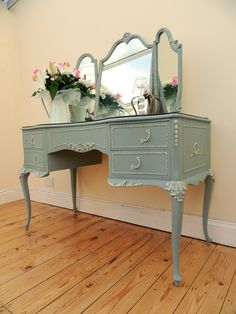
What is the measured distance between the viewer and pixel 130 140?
3.83 ft

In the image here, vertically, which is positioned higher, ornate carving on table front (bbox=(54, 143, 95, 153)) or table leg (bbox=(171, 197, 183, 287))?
ornate carving on table front (bbox=(54, 143, 95, 153))

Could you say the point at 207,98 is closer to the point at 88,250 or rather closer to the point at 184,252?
the point at 184,252

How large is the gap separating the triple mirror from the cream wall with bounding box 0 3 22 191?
1060mm

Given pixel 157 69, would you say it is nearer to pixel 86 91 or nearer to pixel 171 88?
pixel 171 88

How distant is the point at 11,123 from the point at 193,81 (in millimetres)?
2006

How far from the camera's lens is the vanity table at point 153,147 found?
107 cm

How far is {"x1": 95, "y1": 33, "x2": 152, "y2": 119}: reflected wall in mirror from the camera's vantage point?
5.16 ft

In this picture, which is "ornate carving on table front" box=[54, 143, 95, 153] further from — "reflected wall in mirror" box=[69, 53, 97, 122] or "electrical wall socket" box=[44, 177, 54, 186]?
"electrical wall socket" box=[44, 177, 54, 186]

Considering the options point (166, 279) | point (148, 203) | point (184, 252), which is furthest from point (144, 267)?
point (148, 203)

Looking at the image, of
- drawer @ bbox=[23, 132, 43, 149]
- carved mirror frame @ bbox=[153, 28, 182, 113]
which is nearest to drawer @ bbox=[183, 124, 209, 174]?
carved mirror frame @ bbox=[153, 28, 182, 113]

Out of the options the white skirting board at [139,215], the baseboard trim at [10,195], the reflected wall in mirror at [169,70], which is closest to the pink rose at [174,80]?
the reflected wall in mirror at [169,70]

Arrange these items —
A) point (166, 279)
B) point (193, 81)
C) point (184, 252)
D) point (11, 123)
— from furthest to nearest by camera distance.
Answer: point (11, 123) < point (193, 81) < point (184, 252) < point (166, 279)

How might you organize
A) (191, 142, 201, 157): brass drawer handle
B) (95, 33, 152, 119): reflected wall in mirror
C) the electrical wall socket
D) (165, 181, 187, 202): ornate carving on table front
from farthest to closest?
1. the electrical wall socket
2. (95, 33, 152, 119): reflected wall in mirror
3. (191, 142, 201, 157): brass drawer handle
4. (165, 181, 187, 202): ornate carving on table front

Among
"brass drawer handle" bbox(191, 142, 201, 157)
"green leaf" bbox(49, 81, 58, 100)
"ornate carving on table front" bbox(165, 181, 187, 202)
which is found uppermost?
"green leaf" bbox(49, 81, 58, 100)
